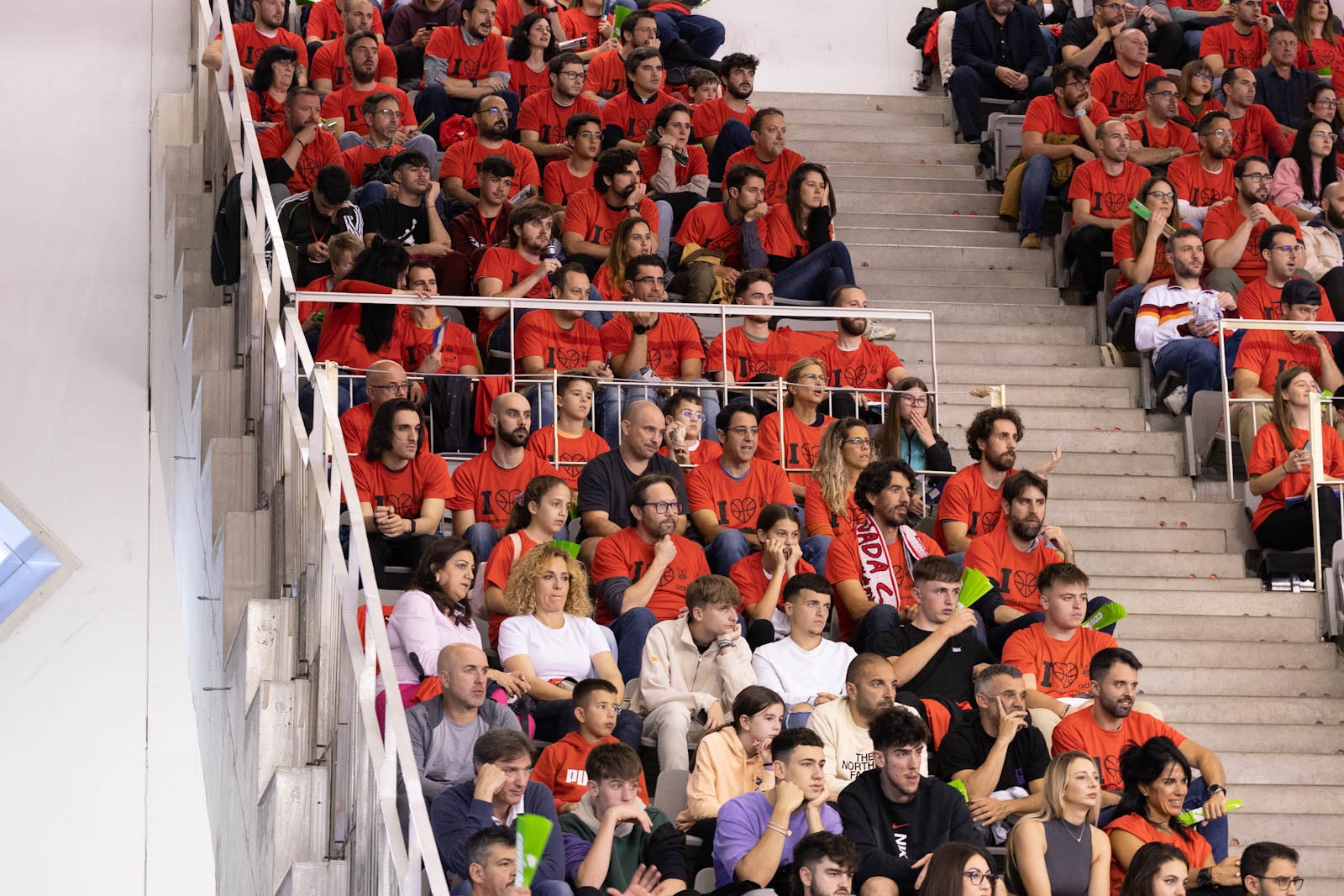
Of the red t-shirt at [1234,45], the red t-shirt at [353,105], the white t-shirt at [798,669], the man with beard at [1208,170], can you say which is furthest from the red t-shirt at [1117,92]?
the white t-shirt at [798,669]

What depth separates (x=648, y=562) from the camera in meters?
7.22

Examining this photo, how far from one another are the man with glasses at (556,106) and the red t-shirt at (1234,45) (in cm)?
416

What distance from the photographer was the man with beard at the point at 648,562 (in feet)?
23.0

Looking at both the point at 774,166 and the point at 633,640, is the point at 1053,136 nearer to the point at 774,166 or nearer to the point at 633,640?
the point at 774,166

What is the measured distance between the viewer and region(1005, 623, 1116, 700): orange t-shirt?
7.03m

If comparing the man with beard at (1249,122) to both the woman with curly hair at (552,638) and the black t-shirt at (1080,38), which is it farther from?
the woman with curly hair at (552,638)

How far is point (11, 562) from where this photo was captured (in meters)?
9.37

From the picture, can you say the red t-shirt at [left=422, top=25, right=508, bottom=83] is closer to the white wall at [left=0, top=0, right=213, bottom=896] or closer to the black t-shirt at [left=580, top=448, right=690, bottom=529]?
the white wall at [left=0, top=0, right=213, bottom=896]

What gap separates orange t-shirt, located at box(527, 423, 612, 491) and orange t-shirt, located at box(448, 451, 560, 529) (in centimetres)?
19

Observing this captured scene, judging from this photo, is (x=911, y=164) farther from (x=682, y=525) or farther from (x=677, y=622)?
(x=677, y=622)

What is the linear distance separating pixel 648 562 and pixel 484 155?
349 cm

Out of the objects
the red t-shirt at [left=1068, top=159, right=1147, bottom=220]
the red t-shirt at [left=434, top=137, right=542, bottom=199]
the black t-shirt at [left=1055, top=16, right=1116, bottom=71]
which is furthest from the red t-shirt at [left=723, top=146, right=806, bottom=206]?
the black t-shirt at [left=1055, top=16, right=1116, bottom=71]

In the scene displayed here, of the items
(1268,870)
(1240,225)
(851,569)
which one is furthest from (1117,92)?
(1268,870)

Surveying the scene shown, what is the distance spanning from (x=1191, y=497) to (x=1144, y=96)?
3.67 metres
